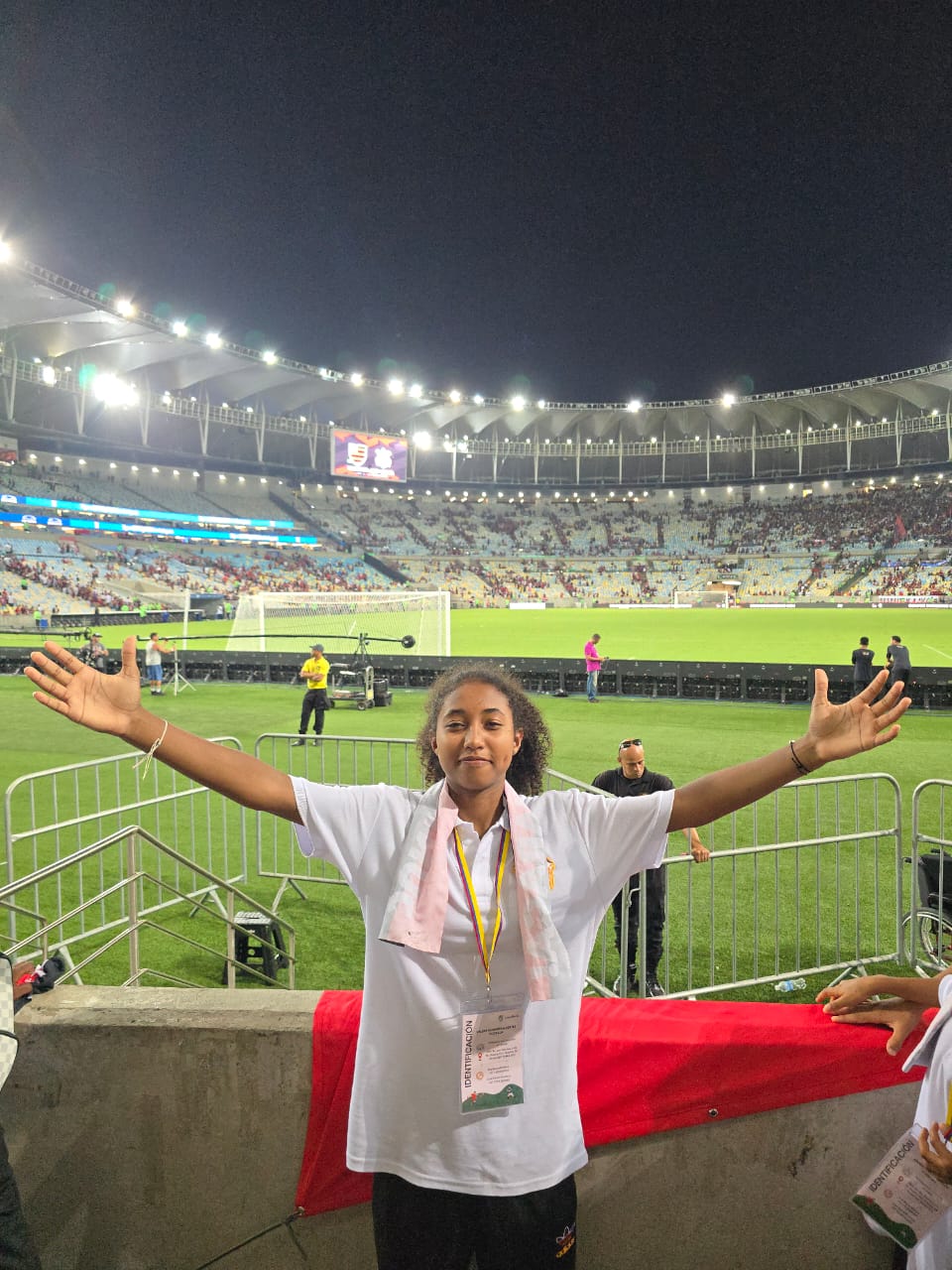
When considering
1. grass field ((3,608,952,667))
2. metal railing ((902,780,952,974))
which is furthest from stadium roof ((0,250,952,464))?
metal railing ((902,780,952,974))

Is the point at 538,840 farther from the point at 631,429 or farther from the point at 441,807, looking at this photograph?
the point at 631,429

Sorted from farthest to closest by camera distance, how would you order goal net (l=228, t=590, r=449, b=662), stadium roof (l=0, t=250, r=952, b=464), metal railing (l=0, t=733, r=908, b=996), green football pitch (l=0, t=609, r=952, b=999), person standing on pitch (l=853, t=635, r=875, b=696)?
stadium roof (l=0, t=250, r=952, b=464), goal net (l=228, t=590, r=449, b=662), person standing on pitch (l=853, t=635, r=875, b=696), green football pitch (l=0, t=609, r=952, b=999), metal railing (l=0, t=733, r=908, b=996)

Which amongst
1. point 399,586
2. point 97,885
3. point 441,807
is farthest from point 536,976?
point 399,586

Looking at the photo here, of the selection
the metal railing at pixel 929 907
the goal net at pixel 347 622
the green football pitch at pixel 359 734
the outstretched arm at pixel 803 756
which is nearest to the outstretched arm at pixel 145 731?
the outstretched arm at pixel 803 756

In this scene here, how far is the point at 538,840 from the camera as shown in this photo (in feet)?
6.30

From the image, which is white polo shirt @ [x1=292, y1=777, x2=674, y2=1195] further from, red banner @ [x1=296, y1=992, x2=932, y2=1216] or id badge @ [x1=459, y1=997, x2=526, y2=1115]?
red banner @ [x1=296, y1=992, x2=932, y2=1216]

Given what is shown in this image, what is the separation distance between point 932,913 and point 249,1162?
14.6 feet

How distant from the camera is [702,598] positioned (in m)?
64.2

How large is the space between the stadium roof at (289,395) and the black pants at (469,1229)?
50.1 metres

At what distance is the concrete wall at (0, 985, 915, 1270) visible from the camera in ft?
7.50

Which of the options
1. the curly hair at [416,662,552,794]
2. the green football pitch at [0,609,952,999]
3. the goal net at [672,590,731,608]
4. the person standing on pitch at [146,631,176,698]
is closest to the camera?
the curly hair at [416,662,552,794]

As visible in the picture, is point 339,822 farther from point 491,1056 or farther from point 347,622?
point 347,622

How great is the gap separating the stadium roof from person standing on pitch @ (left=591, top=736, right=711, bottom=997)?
47809mm

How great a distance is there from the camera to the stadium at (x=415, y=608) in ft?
18.0
